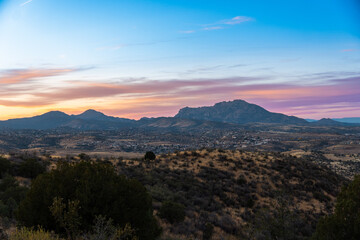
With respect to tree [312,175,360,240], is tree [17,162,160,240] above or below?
above

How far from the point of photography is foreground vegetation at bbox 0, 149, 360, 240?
10031 mm

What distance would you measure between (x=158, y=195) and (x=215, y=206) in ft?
17.6

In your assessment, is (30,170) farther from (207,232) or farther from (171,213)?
(207,232)

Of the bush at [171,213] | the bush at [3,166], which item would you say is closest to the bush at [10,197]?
the bush at [3,166]

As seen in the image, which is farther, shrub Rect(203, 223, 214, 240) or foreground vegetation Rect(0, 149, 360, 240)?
shrub Rect(203, 223, 214, 240)

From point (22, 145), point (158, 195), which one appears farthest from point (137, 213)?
point (22, 145)

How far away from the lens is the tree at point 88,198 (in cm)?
1005

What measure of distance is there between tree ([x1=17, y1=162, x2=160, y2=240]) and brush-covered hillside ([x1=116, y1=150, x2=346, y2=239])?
194 inches

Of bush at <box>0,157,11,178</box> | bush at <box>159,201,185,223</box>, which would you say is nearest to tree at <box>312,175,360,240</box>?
bush at <box>159,201,185,223</box>

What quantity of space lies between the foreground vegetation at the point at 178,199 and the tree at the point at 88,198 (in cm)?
4

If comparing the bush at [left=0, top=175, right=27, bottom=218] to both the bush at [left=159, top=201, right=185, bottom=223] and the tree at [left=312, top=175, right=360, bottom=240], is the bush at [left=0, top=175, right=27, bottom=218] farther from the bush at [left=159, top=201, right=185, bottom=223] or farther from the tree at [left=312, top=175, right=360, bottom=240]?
the tree at [left=312, top=175, right=360, bottom=240]

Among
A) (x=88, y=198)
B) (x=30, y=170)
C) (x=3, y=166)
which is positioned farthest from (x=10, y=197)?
(x=3, y=166)

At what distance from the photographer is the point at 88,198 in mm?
9984

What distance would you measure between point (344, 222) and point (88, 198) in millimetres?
10916
